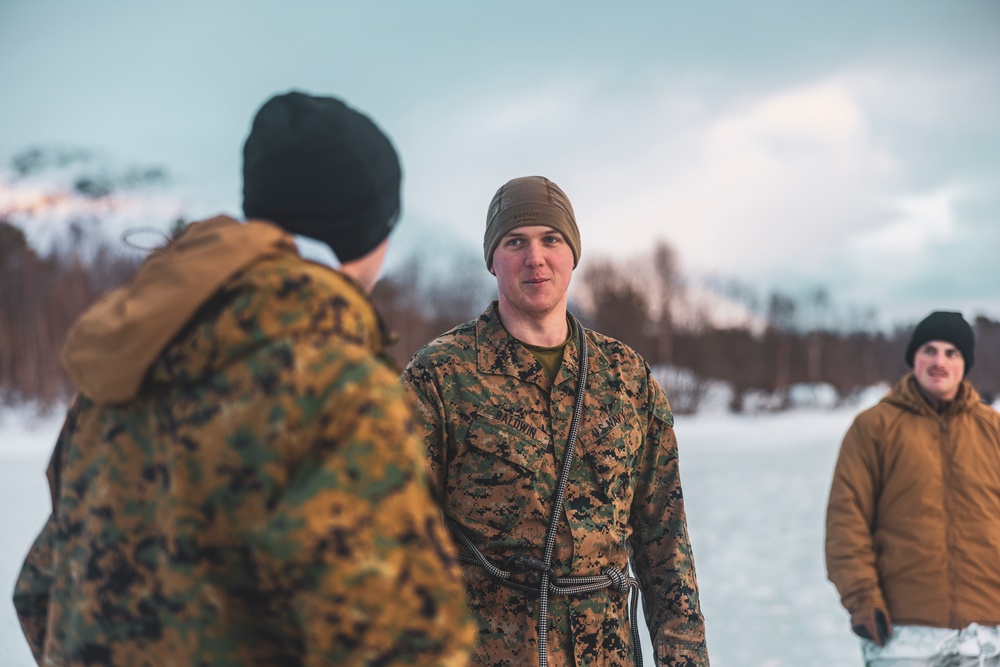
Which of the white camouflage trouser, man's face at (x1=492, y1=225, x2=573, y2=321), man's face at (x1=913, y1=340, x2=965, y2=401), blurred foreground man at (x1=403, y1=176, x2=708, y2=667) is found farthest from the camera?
man's face at (x1=913, y1=340, x2=965, y2=401)

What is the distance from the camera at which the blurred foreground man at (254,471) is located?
93 cm

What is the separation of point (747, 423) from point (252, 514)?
103 ft

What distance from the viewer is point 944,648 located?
3.06 metres

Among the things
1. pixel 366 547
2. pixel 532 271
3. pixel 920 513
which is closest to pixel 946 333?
pixel 920 513

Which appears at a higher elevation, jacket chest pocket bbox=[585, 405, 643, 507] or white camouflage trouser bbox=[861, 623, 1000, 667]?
jacket chest pocket bbox=[585, 405, 643, 507]

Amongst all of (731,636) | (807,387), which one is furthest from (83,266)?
(731,636)

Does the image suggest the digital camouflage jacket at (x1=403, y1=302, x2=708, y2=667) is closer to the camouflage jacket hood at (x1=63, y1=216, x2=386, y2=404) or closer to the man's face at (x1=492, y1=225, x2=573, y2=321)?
the man's face at (x1=492, y1=225, x2=573, y2=321)

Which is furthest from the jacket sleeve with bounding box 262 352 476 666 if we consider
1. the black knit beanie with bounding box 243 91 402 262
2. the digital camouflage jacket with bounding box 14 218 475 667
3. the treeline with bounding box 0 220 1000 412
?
the treeline with bounding box 0 220 1000 412

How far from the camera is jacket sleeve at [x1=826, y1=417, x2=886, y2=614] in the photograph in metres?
3.16

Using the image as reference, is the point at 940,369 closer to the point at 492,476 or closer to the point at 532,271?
the point at 532,271

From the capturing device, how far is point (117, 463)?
110 centimetres

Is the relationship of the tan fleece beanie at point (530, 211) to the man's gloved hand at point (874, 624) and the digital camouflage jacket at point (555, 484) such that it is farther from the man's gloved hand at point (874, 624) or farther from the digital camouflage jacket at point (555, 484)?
the man's gloved hand at point (874, 624)

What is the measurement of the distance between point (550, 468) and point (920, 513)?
178 cm

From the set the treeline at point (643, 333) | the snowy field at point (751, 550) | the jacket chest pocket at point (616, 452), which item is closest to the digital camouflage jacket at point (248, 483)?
the jacket chest pocket at point (616, 452)
